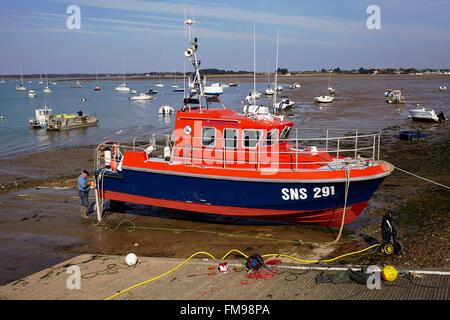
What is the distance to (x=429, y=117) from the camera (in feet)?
105

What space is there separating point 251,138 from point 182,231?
9.56 ft

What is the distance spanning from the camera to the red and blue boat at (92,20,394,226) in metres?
10.0

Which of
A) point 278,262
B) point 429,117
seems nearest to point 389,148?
point 429,117

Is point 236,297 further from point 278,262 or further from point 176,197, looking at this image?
point 176,197

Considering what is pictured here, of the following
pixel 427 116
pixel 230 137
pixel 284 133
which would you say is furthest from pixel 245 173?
pixel 427 116

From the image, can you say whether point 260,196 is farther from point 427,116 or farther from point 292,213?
point 427,116

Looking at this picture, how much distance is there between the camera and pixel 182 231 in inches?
440

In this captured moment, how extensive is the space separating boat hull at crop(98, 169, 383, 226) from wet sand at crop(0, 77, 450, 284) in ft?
1.85

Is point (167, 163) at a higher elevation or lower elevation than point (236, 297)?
higher

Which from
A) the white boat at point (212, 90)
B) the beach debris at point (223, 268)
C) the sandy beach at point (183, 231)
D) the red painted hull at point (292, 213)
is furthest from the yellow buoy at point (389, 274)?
the white boat at point (212, 90)

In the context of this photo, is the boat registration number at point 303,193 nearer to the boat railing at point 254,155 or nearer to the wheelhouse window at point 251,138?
the boat railing at point 254,155

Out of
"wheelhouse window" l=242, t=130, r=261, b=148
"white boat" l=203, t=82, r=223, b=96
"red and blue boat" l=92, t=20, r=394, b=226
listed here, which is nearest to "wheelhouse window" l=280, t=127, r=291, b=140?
"red and blue boat" l=92, t=20, r=394, b=226

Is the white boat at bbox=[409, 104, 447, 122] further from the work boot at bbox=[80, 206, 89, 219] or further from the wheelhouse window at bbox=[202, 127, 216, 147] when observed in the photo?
the work boot at bbox=[80, 206, 89, 219]

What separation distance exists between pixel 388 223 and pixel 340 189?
1606 millimetres
